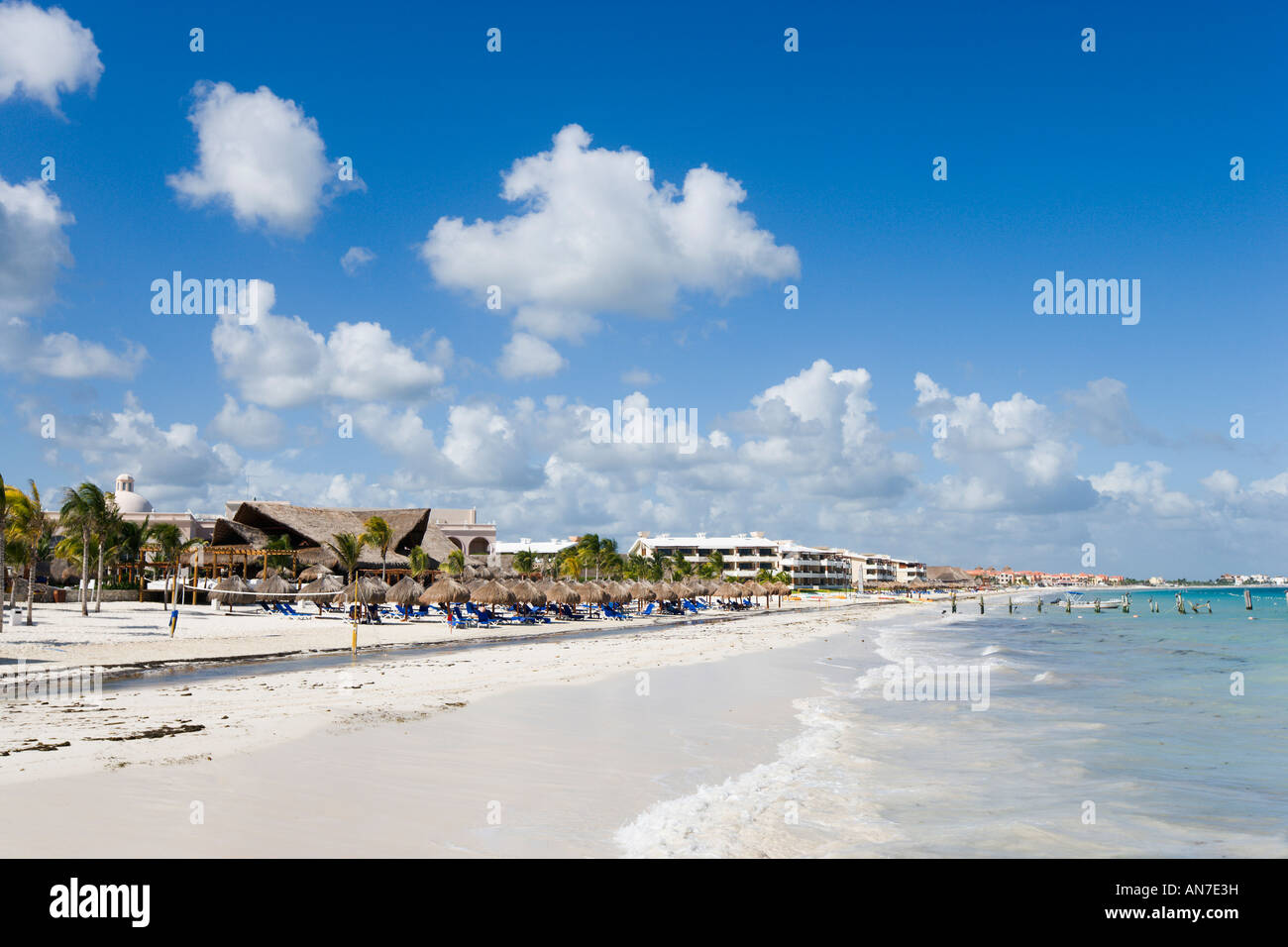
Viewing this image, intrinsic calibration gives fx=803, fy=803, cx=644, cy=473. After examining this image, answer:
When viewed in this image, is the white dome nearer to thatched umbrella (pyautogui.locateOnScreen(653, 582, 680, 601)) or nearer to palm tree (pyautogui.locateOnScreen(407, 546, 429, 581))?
palm tree (pyautogui.locateOnScreen(407, 546, 429, 581))

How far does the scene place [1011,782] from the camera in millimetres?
9570

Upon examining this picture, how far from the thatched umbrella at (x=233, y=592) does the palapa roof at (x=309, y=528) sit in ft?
19.0

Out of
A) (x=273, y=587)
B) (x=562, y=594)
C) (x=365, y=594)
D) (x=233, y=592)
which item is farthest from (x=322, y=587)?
(x=562, y=594)

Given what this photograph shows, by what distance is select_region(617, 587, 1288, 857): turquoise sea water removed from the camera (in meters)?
7.25

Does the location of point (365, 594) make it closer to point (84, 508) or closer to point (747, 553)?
point (84, 508)

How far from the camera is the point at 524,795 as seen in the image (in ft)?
26.1

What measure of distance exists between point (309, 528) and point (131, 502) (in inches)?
1866

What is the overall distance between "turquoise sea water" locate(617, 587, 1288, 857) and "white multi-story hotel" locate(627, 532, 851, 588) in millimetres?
100080

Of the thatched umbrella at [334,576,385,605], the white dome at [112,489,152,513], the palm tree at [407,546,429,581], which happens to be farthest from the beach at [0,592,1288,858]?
the white dome at [112,489,152,513]
